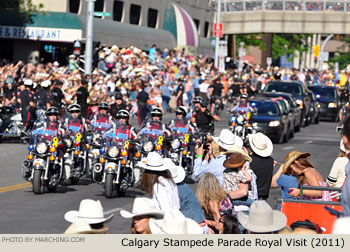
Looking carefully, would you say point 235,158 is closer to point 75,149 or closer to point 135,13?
point 75,149

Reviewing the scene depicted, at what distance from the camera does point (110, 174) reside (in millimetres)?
17375

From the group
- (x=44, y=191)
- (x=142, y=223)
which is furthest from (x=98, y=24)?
(x=142, y=223)

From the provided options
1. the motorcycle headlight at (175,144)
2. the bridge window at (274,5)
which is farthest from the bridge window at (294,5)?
the motorcycle headlight at (175,144)

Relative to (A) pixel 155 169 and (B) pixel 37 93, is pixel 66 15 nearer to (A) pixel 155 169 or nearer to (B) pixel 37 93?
(B) pixel 37 93

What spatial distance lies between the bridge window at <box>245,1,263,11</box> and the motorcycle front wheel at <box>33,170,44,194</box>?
2045 inches

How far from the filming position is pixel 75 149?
758 inches

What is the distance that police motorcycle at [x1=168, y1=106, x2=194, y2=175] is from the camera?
807 inches

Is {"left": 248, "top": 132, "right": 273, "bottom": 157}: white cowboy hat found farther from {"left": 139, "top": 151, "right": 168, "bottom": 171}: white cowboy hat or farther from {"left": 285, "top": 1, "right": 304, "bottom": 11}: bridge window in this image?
{"left": 285, "top": 1, "right": 304, "bottom": 11}: bridge window
